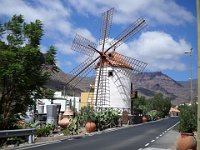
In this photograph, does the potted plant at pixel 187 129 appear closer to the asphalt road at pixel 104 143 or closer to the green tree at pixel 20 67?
the asphalt road at pixel 104 143

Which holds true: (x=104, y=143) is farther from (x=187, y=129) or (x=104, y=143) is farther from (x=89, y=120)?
(x=89, y=120)

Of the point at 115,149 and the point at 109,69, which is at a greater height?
the point at 109,69

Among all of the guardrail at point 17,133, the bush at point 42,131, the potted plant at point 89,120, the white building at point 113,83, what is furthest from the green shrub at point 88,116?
the white building at point 113,83

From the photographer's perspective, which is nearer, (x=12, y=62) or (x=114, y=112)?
(x=12, y=62)

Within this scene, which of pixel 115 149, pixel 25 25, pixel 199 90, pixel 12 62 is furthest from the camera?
pixel 25 25

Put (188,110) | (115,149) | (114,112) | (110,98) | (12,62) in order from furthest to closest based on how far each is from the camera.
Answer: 1. (110,98)
2. (114,112)
3. (12,62)
4. (188,110)
5. (115,149)

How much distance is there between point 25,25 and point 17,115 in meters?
5.96

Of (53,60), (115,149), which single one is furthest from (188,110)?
(53,60)

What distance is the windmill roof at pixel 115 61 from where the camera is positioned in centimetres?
6094

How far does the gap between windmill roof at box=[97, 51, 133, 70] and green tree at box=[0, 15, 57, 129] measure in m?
33.1

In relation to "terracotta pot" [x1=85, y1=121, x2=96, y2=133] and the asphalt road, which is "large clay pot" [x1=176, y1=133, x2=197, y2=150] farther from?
"terracotta pot" [x1=85, y1=121, x2=96, y2=133]

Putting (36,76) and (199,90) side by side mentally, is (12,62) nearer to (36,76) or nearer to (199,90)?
(36,76)

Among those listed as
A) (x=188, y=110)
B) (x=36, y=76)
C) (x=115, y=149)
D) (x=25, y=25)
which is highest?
(x=25, y=25)

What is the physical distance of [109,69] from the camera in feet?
200
